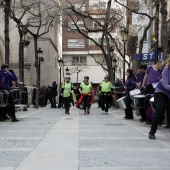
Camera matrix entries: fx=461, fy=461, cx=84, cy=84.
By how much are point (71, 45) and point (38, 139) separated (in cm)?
6973

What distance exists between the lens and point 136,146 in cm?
854

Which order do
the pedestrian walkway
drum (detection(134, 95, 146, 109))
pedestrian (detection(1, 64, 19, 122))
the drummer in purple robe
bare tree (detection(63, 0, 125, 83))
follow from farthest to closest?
bare tree (detection(63, 0, 125, 83)) < pedestrian (detection(1, 64, 19, 122)) < drum (detection(134, 95, 146, 109)) < the drummer in purple robe < the pedestrian walkway

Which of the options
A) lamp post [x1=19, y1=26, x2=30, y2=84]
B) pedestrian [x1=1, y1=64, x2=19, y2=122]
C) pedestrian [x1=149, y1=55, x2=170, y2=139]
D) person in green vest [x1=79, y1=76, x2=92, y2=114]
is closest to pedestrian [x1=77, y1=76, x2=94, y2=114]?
person in green vest [x1=79, y1=76, x2=92, y2=114]

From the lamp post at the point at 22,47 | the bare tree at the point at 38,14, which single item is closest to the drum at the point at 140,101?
the bare tree at the point at 38,14

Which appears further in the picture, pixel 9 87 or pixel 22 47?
pixel 22 47

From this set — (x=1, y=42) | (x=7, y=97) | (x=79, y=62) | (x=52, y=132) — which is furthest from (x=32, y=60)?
(x=52, y=132)

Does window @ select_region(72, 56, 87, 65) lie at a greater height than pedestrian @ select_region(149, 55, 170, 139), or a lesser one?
greater

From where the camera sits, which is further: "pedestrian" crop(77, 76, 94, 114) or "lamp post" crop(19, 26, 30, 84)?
"lamp post" crop(19, 26, 30, 84)

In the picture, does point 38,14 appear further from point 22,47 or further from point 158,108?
point 158,108

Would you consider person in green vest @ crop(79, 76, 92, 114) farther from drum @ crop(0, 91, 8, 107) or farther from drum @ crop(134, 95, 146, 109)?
drum @ crop(0, 91, 8, 107)

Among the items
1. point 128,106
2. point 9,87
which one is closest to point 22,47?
point 128,106

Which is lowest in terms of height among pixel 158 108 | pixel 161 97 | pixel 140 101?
pixel 140 101

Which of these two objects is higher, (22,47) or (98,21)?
(98,21)

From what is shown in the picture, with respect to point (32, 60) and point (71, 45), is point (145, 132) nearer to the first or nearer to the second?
point (32, 60)
